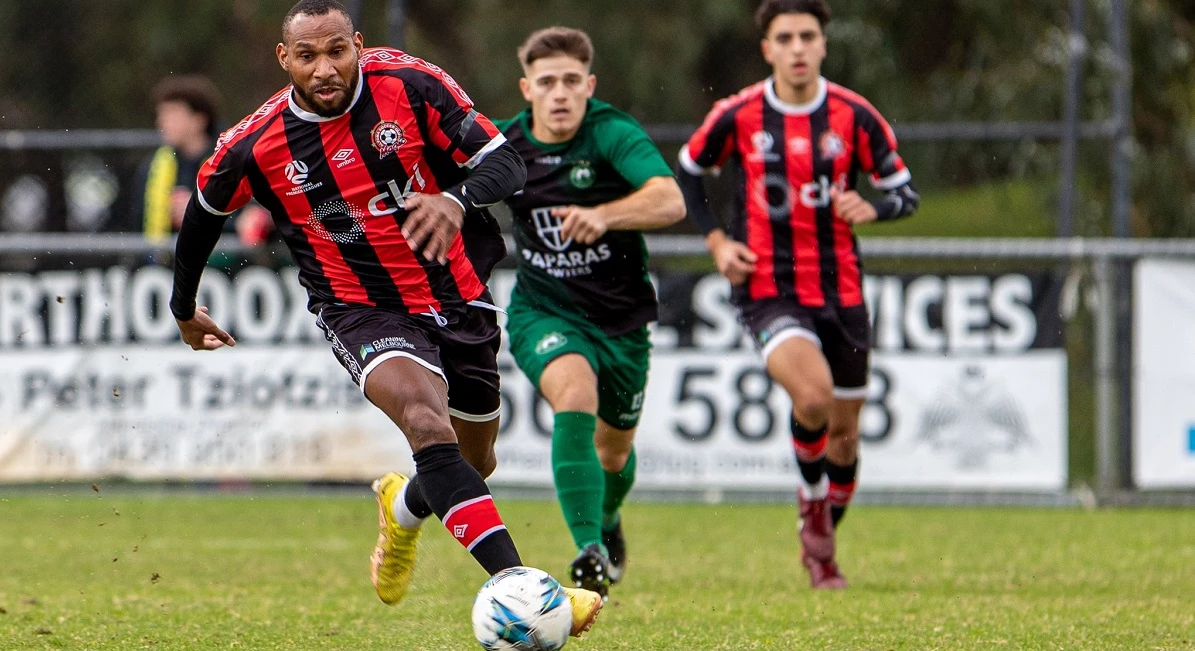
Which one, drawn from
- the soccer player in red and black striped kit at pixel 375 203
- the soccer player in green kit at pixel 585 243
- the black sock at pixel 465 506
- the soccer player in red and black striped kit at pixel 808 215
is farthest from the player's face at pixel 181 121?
the black sock at pixel 465 506

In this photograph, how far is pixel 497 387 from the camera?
577 cm

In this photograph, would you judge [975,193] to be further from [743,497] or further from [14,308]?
[14,308]

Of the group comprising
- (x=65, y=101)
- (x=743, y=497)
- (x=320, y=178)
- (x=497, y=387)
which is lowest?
(x=743, y=497)

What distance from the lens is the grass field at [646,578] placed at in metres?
5.50

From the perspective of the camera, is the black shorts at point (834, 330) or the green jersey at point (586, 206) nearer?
the green jersey at point (586, 206)

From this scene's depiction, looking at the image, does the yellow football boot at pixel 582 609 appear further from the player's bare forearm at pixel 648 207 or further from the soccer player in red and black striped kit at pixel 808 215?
the soccer player in red and black striped kit at pixel 808 215

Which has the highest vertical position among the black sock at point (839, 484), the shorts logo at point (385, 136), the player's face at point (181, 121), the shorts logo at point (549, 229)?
the player's face at point (181, 121)

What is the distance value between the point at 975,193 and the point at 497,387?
7879 millimetres

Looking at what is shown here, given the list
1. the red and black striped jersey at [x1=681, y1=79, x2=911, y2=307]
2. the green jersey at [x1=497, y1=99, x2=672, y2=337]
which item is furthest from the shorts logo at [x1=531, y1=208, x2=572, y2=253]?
the red and black striped jersey at [x1=681, y1=79, x2=911, y2=307]

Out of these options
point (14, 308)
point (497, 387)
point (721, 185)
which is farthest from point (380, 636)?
point (721, 185)

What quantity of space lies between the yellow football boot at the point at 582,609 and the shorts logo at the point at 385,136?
4.92ft

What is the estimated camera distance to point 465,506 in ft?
15.8

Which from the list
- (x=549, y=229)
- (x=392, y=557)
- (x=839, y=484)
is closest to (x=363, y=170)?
(x=392, y=557)

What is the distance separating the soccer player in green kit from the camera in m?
6.71
